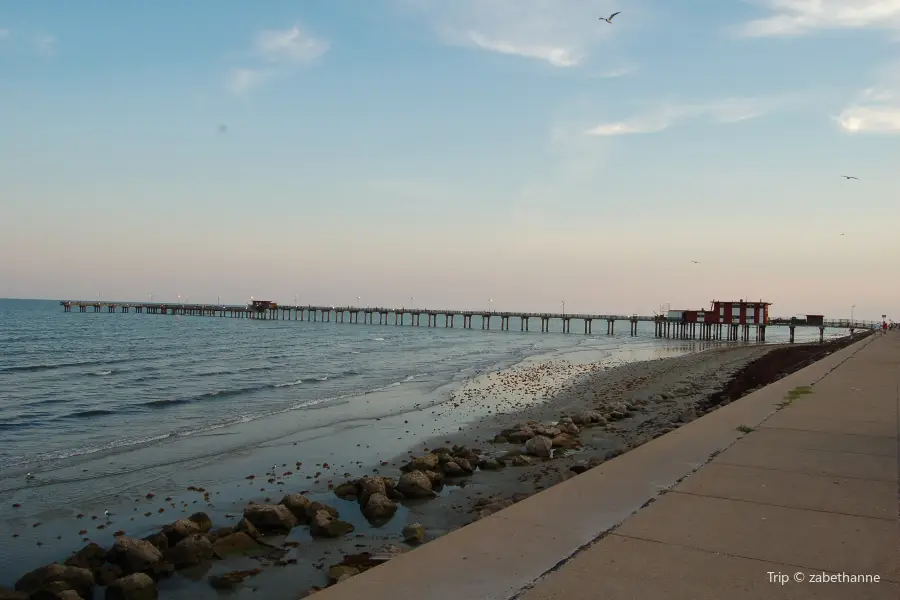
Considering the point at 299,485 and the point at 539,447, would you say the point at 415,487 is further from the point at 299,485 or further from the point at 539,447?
the point at 539,447

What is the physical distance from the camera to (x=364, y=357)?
4591cm

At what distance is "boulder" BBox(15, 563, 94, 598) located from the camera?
7.07 m

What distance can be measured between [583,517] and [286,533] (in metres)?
4.90

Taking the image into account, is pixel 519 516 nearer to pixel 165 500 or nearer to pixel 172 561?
pixel 172 561

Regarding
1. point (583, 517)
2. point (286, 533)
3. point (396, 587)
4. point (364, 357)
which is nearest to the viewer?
point (396, 587)

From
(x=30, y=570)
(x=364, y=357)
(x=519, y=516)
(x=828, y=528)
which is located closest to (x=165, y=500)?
(x=30, y=570)

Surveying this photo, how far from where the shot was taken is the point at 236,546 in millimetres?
8492

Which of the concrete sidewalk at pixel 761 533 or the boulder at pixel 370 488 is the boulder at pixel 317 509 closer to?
the boulder at pixel 370 488

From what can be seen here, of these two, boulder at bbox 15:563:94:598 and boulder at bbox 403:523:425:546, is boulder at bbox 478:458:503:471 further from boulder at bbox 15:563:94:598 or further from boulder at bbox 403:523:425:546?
boulder at bbox 15:563:94:598

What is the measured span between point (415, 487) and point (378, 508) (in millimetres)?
1126

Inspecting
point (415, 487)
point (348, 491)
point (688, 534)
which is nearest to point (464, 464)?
point (415, 487)

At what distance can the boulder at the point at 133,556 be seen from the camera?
7.82m

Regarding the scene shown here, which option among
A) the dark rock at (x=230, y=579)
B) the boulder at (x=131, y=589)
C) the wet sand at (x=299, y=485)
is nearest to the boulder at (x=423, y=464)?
the wet sand at (x=299, y=485)

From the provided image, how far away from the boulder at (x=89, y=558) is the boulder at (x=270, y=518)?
1.88 meters
